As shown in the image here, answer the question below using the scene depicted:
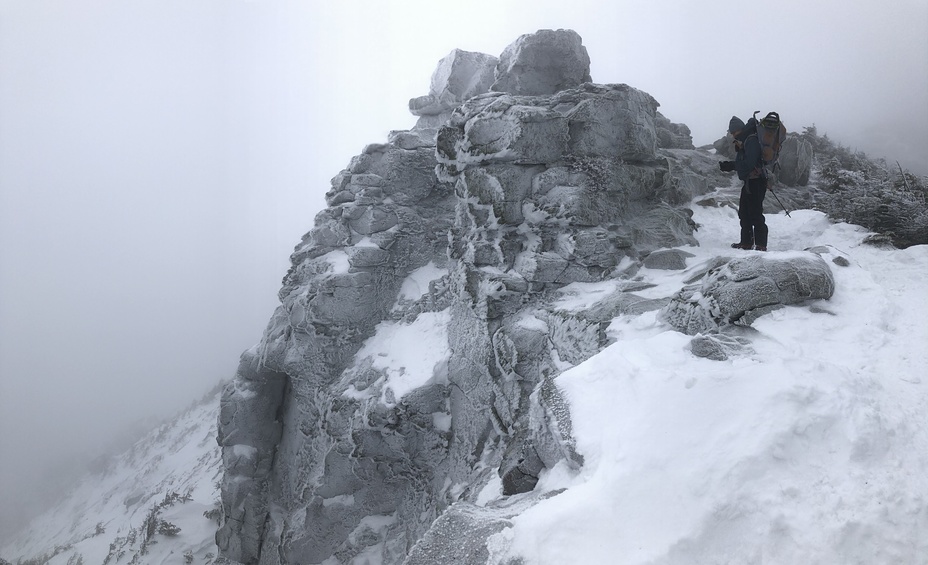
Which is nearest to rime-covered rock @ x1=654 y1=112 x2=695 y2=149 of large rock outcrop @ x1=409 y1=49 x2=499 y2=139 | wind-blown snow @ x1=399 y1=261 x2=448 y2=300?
large rock outcrop @ x1=409 y1=49 x2=499 y2=139

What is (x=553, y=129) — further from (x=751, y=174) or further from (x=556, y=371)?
(x=556, y=371)

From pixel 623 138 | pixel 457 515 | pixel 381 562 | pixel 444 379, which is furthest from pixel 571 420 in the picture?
pixel 381 562

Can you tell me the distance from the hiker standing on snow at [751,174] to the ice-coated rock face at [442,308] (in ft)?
6.41

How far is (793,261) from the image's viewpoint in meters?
6.24

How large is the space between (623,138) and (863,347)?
7.21 m

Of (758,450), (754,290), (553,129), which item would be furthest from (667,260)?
(758,450)

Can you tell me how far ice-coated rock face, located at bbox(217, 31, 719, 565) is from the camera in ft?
31.7

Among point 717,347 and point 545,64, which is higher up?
point 545,64

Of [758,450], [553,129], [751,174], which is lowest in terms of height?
[758,450]

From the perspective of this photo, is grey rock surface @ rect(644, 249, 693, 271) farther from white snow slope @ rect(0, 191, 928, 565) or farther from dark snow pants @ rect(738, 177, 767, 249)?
white snow slope @ rect(0, 191, 928, 565)

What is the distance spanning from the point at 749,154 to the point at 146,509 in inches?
1052

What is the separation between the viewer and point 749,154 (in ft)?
28.2

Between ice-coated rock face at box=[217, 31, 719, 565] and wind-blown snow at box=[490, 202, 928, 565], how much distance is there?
4.89ft

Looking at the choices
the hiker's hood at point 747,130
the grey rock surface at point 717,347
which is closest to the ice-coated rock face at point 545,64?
the hiker's hood at point 747,130
